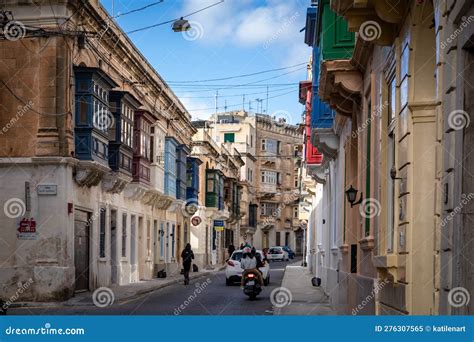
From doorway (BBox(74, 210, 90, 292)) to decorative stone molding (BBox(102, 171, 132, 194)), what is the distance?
172cm

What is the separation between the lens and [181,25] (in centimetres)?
2494

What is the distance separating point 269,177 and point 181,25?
6866 centimetres

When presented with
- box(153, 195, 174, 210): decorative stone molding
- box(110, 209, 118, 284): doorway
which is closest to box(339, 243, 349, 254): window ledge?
box(110, 209, 118, 284): doorway

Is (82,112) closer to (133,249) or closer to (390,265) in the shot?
(133,249)

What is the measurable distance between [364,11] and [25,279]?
1494cm

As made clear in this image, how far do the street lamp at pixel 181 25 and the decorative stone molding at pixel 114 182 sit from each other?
5.01 m

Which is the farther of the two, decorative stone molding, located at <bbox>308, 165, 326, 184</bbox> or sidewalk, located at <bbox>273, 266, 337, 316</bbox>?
decorative stone molding, located at <bbox>308, 165, 326, 184</bbox>

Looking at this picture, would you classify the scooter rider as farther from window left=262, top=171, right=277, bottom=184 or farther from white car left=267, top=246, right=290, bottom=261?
window left=262, top=171, right=277, bottom=184

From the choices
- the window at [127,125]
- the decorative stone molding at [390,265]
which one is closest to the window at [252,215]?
the window at [127,125]

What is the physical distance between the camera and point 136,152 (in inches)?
1184

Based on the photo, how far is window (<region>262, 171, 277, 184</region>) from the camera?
303ft

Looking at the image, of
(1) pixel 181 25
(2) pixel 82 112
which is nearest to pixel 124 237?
(2) pixel 82 112

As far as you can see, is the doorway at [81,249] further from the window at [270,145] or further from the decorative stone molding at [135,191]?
the window at [270,145]

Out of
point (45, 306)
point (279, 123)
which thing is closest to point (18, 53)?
point (45, 306)
